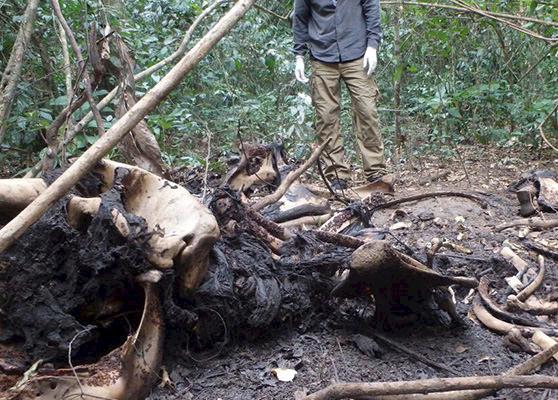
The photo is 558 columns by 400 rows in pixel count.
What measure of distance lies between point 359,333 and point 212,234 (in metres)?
0.70

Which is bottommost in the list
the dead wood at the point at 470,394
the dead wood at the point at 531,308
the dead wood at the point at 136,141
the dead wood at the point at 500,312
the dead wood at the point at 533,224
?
the dead wood at the point at 533,224

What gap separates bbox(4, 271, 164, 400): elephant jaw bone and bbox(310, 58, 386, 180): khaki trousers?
3.31 m

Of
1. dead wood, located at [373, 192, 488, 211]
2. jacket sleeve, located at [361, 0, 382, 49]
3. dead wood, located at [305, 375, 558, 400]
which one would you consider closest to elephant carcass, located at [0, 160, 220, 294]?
dead wood, located at [305, 375, 558, 400]

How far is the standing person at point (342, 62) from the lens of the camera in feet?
16.9

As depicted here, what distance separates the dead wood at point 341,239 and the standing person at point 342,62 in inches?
93.0

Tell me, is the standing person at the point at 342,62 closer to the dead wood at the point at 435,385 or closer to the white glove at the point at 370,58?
the white glove at the point at 370,58

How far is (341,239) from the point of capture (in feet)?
8.62

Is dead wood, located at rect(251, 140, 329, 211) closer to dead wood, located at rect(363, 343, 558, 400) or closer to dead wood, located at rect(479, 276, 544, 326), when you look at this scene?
dead wood, located at rect(479, 276, 544, 326)

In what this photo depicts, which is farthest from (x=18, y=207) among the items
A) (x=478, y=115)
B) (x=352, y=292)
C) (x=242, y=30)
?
(x=478, y=115)

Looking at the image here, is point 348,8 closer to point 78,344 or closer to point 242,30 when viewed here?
point 242,30

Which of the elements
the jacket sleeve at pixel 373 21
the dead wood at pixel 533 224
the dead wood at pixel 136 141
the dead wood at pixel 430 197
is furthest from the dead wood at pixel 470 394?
the jacket sleeve at pixel 373 21

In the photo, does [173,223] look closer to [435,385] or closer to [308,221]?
[435,385]

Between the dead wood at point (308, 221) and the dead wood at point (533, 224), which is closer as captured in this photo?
the dead wood at point (308, 221)

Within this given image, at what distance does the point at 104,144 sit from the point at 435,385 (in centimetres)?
105
